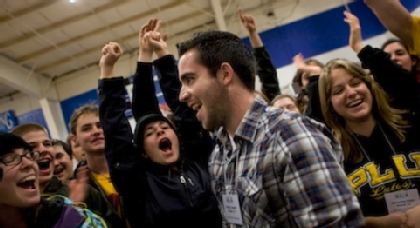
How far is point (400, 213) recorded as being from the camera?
4.64 ft

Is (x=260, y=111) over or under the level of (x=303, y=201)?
over

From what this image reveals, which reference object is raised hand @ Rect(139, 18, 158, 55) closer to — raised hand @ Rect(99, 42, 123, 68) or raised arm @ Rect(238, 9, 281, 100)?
raised hand @ Rect(99, 42, 123, 68)

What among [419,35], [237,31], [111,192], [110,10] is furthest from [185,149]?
[237,31]

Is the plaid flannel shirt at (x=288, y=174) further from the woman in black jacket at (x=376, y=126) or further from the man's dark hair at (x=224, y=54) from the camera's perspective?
the woman in black jacket at (x=376, y=126)

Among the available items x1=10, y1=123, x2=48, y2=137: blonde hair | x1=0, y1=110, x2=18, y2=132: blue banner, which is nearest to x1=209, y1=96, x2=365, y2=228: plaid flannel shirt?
x1=10, y1=123, x2=48, y2=137: blonde hair

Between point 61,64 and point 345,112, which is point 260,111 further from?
point 61,64

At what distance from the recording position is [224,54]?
1.28 m

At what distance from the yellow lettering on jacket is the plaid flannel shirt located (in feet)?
1.28

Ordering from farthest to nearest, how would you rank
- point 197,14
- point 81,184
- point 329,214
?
point 197,14, point 81,184, point 329,214

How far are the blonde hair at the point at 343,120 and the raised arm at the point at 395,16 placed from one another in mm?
241

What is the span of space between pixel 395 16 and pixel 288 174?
3.12 feet

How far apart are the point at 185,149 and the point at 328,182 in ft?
3.37

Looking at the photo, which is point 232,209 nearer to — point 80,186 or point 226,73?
point 226,73

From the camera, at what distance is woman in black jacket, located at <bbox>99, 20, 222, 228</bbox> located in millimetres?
1611
